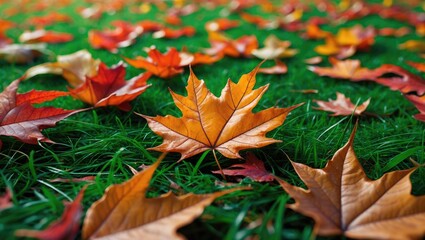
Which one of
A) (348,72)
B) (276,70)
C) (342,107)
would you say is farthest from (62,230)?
(348,72)

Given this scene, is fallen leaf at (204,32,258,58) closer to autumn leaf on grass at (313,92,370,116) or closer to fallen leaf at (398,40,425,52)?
autumn leaf on grass at (313,92,370,116)

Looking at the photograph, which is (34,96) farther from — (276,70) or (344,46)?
(344,46)

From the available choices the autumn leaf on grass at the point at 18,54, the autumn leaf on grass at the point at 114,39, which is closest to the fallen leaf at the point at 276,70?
the autumn leaf on grass at the point at 114,39

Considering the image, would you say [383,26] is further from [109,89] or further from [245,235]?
[245,235]

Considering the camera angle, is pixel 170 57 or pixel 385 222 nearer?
pixel 385 222

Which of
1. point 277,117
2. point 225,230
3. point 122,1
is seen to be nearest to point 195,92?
point 277,117

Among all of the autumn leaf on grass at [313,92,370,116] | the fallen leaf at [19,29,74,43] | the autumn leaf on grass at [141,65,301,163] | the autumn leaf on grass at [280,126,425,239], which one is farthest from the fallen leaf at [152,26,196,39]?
the autumn leaf on grass at [280,126,425,239]

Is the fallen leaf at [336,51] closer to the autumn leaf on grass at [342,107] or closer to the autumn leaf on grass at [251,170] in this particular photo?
the autumn leaf on grass at [342,107]
